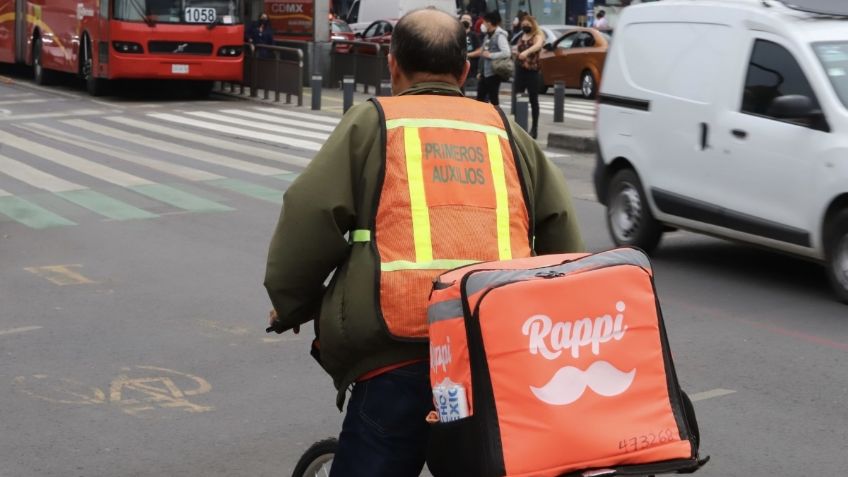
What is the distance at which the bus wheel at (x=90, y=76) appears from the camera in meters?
26.8

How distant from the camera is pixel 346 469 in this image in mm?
3361

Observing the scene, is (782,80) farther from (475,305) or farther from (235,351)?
(475,305)

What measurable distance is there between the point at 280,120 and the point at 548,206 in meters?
19.3

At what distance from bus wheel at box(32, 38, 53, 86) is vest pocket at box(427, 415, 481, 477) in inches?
1124

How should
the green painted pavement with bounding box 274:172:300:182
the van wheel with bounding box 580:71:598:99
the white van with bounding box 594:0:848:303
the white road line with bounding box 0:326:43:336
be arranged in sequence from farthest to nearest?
the van wheel with bounding box 580:71:598:99, the green painted pavement with bounding box 274:172:300:182, the white van with bounding box 594:0:848:303, the white road line with bounding box 0:326:43:336

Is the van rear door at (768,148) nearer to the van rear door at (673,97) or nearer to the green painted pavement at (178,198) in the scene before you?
the van rear door at (673,97)

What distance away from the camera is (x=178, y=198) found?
45.3ft

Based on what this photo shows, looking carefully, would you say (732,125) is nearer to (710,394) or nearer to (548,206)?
(710,394)

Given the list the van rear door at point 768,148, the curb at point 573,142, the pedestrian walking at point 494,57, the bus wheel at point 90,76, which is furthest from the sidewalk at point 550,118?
the van rear door at point 768,148

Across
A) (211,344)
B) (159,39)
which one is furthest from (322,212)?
(159,39)

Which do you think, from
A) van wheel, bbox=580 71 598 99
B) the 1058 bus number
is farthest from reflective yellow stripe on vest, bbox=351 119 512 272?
van wheel, bbox=580 71 598 99

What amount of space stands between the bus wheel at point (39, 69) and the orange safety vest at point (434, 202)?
92.4ft

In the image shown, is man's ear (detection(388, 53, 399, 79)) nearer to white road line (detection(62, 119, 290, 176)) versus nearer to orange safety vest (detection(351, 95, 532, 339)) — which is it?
orange safety vest (detection(351, 95, 532, 339))

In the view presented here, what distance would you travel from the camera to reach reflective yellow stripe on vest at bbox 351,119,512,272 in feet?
10.8
